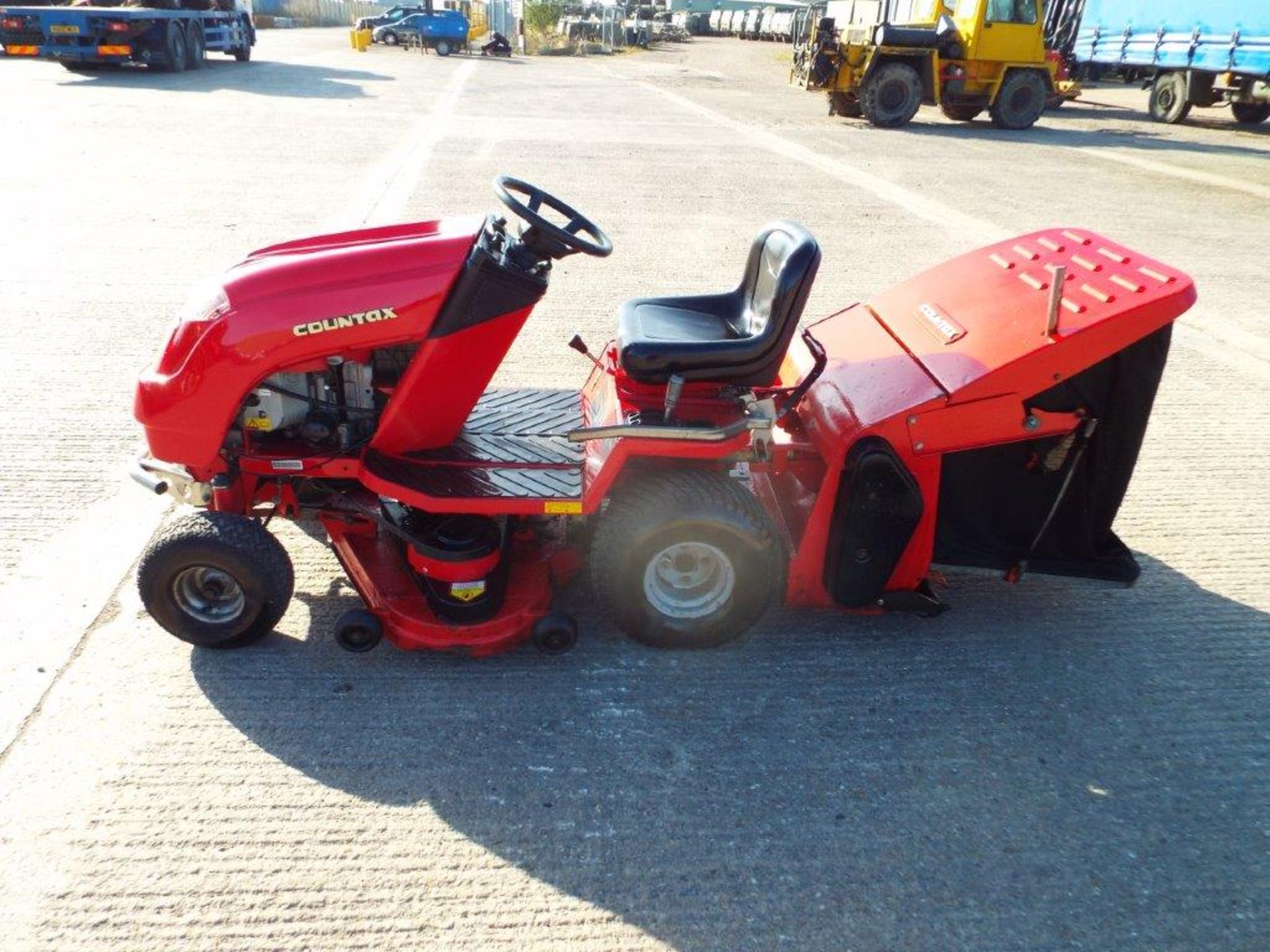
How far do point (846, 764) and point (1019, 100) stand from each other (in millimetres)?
16431

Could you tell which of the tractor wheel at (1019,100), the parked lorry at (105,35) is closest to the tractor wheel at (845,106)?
the tractor wheel at (1019,100)

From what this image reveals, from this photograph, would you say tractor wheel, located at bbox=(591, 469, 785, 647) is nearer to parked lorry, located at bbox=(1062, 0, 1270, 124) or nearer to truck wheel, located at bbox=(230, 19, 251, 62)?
parked lorry, located at bbox=(1062, 0, 1270, 124)

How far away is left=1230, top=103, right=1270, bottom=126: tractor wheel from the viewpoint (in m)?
18.2

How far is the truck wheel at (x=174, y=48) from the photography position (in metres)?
17.3

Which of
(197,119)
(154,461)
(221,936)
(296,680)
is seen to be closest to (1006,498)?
(296,680)

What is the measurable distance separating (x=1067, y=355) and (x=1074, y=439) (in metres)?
0.31

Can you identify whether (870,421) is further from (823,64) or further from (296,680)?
(823,64)

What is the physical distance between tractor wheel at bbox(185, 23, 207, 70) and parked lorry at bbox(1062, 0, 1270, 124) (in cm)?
1851

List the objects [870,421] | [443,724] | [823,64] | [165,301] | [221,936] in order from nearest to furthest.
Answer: [221,936]
[443,724]
[870,421]
[165,301]
[823,64]

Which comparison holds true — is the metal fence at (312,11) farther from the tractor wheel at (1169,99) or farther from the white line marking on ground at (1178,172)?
the white line marking on ground at (1178,172)

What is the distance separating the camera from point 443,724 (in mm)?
2654

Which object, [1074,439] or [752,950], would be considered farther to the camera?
[1074,439]

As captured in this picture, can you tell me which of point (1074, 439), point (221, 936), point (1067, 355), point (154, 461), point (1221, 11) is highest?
point (1221, 11)

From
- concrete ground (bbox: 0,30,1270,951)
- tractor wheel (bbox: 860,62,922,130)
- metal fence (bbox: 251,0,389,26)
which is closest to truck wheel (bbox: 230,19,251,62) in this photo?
tractor wheel (bbox: 860,62,922,130)
